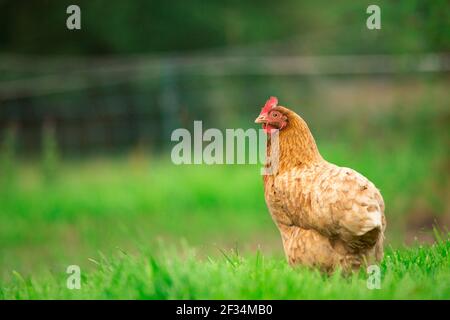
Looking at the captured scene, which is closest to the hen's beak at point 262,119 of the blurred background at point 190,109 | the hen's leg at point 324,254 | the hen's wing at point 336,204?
the hen's wing at point 336,204

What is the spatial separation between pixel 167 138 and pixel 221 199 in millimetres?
3795

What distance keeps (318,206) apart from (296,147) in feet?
1.70

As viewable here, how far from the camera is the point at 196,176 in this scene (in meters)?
9.56

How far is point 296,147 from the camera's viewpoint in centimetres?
412

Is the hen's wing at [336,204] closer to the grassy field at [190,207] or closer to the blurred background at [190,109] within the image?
the grassy field at [190,207]

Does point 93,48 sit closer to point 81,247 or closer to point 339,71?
point 339,71

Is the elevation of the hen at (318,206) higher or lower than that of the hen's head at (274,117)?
lower

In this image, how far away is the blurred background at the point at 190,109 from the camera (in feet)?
26.5

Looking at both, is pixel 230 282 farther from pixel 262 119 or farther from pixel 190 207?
pixel 190 207

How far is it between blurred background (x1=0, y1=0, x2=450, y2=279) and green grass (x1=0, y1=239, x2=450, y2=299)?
116 inches

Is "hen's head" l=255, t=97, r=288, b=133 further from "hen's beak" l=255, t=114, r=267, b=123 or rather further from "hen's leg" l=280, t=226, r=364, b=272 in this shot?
"hen's leg" l=280, t=226, r=364, b=272

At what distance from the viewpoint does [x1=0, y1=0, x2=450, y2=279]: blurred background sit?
8.06m

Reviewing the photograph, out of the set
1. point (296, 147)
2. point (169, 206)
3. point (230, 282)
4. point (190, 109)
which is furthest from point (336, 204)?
point (190, 109)
